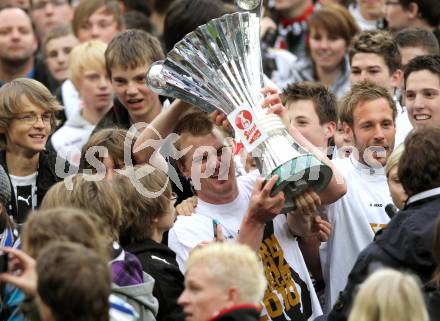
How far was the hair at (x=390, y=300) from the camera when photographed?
457 centimetres

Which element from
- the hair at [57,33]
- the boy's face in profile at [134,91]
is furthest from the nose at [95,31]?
the boy's face in profile at [134,91]

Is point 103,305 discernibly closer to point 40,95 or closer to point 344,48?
point 40,95

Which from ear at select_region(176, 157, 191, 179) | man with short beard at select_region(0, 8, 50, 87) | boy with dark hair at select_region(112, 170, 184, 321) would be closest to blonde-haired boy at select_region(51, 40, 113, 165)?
man with short beard at select_region(0, 8, 50, 87)

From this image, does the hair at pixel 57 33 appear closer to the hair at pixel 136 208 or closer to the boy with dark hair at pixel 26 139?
the boy with dark hair at pixel 26 139

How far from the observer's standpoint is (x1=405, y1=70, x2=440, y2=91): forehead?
749cm

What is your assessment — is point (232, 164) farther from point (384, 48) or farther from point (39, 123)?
point (384, 48)

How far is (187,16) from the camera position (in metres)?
7.75

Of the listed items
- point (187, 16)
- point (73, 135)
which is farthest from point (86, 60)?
point (187, 16)

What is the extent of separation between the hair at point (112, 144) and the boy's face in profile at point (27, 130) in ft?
1.58

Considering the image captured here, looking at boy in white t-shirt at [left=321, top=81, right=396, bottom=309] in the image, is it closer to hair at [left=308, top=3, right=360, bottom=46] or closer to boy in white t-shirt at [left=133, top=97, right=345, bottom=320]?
boy in white t-shirt at [left=133, top=97, right=345, bottom=320]

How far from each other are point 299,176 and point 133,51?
2336 millimetres

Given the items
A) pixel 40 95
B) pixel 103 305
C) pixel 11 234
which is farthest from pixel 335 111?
pixel 103 305

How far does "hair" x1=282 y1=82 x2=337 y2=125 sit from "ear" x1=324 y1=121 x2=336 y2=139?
0.02 m

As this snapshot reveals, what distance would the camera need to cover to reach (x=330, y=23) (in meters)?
10.3
